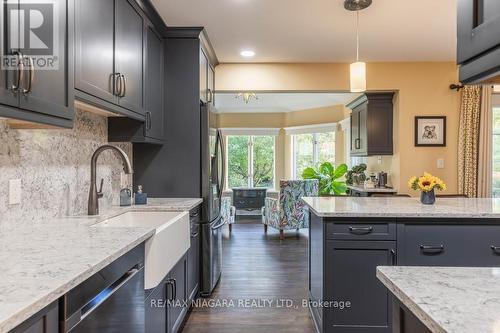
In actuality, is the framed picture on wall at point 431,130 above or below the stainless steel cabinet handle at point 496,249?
above

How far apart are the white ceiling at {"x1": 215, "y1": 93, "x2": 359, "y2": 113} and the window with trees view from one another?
69 centimetres

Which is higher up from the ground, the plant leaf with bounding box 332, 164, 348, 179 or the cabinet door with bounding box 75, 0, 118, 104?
the cabinet door with bounding box 75, 0, 118, 104

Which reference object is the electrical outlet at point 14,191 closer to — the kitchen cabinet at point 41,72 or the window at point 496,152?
the kitchen cabinet at point 41,72

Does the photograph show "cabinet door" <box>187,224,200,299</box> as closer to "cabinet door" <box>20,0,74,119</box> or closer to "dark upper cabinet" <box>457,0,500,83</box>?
"cabinet door" <box>20,0,74,119</box>

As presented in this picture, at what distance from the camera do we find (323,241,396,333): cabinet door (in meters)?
2.26

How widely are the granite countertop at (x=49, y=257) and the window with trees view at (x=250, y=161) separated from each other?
6325mm

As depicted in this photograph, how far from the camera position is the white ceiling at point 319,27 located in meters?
2.79

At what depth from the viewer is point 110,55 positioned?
6.72 ft

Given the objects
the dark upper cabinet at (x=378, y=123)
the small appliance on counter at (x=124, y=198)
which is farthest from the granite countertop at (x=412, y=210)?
the dark upper cabinet at (x=378, y=123)

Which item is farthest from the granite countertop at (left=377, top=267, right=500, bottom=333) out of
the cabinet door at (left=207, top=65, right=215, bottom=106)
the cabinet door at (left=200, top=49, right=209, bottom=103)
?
the cabinet door at (left=207, top=65, right=215, bottom=106)

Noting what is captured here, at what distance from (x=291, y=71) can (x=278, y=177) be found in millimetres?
4062

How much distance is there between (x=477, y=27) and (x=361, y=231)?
68.3 inches

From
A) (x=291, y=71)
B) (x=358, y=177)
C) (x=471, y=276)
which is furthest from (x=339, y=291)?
(x=358, y=177)

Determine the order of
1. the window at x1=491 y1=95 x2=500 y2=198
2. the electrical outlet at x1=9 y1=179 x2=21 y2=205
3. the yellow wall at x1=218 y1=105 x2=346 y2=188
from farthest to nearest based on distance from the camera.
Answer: the yellow wall at x1=218 y1=105 x2=346 y2=188 < the window at x1=491 y1=95 x2=500 y2=198 < the electrical outlet at x1=9 y1=179 x2=21 y2=205
